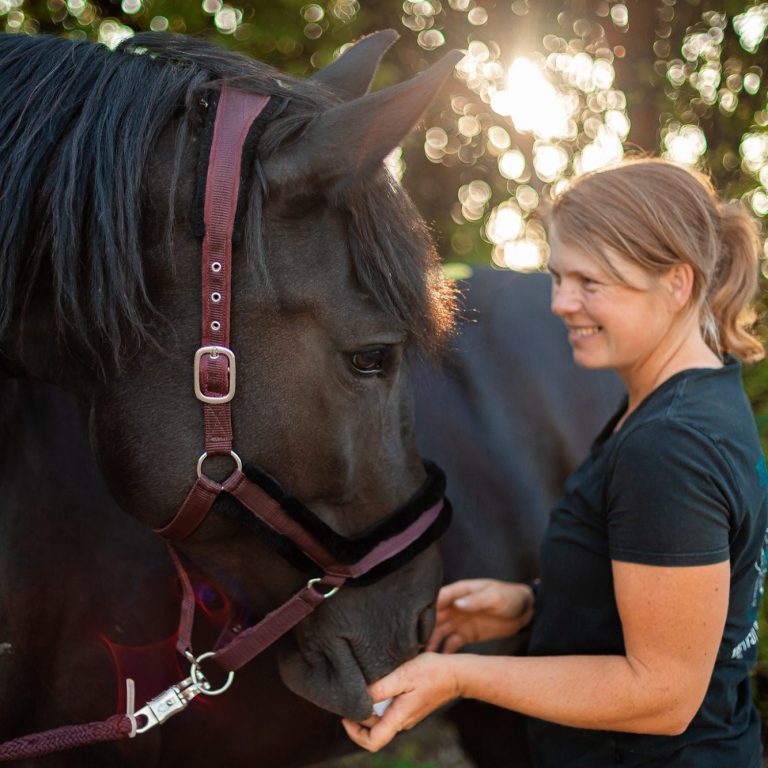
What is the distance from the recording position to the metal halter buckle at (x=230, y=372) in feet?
5.26

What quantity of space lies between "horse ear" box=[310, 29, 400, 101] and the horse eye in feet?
2.37

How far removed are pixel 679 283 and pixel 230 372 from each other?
1.01 meters

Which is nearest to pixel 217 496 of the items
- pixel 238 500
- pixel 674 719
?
pixel 238 500

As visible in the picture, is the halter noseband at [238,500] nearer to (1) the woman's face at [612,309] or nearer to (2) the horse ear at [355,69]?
(2) the horse ear at [355,69]

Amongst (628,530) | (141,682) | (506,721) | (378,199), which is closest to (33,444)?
(141,682)

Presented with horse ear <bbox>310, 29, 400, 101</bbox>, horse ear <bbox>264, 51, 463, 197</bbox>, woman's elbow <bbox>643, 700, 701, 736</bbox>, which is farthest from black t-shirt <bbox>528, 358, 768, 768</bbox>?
horse ear <bbox>310, 29, 400, 101</bbox>

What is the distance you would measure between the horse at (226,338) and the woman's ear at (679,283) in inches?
19.7

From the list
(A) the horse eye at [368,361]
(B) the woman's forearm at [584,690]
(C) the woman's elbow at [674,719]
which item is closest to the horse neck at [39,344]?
(A) the horse eye at [368,361]

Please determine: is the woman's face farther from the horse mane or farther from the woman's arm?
the woman's arm

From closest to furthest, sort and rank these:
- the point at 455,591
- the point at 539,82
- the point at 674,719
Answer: the point at 674,719 < the point at 455,591 < the point at 539,82

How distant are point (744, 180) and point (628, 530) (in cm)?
355

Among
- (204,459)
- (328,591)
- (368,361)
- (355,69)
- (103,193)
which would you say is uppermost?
(355,69)

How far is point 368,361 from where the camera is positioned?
171 centimetres

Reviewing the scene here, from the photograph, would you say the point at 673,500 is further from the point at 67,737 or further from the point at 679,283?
the point at 67,737
